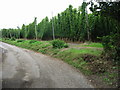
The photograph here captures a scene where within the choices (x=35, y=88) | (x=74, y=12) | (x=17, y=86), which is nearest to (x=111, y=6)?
(x=35, y=88)

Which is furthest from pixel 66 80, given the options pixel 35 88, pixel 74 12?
pixel 74 12

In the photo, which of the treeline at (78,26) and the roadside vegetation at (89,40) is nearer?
the roadside vegetation at (89,40)

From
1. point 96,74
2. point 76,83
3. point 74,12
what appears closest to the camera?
point 76,83

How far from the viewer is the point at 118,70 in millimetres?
6988

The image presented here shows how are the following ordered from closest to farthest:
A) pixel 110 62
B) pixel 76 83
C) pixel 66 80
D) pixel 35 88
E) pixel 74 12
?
pixel 35 88 → pixel 76 83 → pixel 66 80 → pixel 110 62 → pixel 74 12

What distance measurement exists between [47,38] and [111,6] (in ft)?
132

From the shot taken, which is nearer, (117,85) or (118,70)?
(117,85)

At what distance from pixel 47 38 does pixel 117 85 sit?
39310mm

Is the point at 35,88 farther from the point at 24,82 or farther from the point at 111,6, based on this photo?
the point at 111,6

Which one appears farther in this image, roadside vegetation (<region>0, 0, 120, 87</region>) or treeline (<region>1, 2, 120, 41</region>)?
treeline (<region>1, 2, 120, 41</region>)

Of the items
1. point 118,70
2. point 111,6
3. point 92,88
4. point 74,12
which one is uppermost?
point 74,12

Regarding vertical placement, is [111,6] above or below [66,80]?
above

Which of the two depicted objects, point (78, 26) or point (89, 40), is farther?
point (78, 26)

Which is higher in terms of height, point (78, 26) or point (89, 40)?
point (78, 26)
